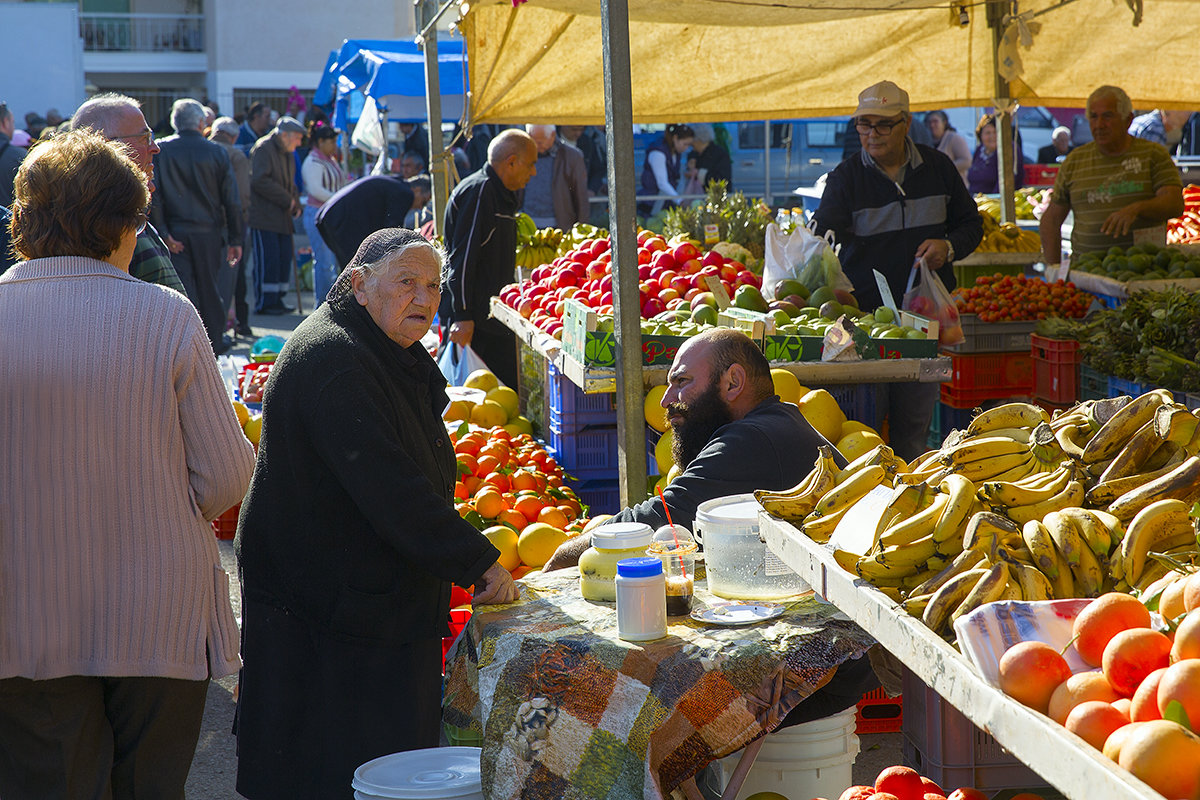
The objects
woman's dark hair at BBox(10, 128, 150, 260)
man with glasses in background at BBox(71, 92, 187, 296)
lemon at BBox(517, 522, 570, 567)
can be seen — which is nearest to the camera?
woman's dark hair at BBox(10, 128, 150, 260)

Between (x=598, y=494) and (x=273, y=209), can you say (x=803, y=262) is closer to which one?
(x=598, y=494)

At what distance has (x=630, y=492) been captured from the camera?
13.4 feet

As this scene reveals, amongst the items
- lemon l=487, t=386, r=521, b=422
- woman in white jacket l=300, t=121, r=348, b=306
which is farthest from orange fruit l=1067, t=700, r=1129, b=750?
woman in white jacket l=300, t=121, r=348, b=306

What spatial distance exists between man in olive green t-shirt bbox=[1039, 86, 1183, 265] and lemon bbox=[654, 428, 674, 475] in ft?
14.0

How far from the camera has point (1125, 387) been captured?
5.43 m

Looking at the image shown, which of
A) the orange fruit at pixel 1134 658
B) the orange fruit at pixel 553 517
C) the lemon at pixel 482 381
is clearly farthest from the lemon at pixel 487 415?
the orange fruit at pixel 1134 658

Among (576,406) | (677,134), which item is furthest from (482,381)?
(677,134)

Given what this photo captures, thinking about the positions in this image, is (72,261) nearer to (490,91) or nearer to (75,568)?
(75,568)

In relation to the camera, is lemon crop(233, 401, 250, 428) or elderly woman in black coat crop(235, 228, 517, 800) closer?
elderly woman in black coat crop(235, 228, 517, 800)

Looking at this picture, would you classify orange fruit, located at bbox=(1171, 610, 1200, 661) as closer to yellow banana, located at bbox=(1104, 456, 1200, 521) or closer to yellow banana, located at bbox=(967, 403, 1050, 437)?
yellow banana, located at bbox=(1104, 456, 1200, 521)

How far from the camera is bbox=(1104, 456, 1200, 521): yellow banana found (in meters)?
2.12

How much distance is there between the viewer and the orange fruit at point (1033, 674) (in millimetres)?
1655

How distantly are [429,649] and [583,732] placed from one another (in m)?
0.67

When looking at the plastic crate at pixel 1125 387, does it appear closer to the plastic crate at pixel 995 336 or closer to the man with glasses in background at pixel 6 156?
the plastic crate at pixel 995 336
